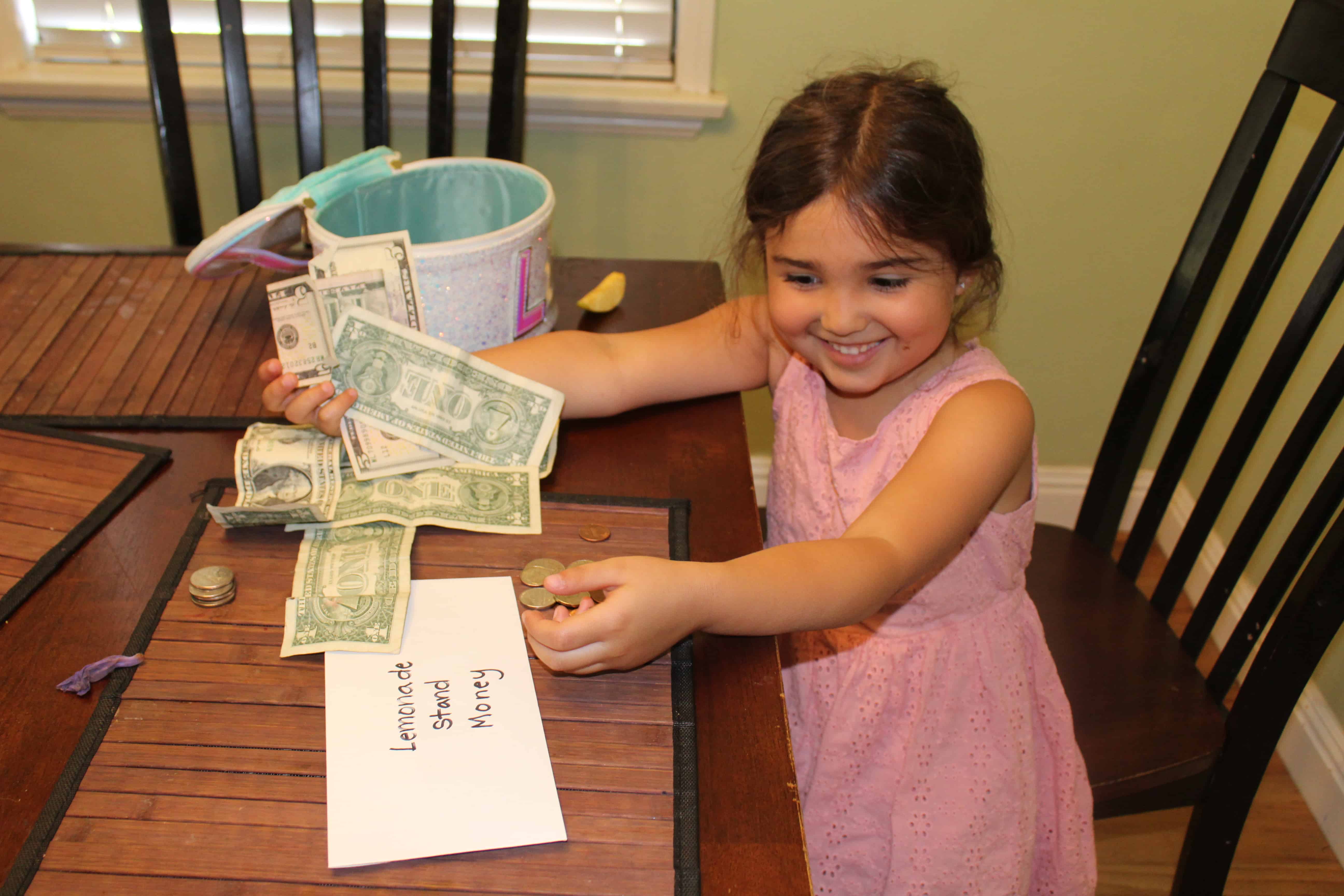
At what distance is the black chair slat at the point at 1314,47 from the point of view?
1.00 m

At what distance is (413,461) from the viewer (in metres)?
0.95

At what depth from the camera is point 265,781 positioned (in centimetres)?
64

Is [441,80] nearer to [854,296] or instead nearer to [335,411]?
[335,411]

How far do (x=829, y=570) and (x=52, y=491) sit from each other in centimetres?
68

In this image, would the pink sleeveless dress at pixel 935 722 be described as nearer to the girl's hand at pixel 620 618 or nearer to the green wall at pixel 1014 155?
the girl's hand at pixel 620 618

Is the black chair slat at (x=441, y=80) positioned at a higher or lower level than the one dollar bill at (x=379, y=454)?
higher

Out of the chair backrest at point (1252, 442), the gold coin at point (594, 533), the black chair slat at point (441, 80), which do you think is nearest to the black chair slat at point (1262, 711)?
the chair backrest at point (1252, 442)

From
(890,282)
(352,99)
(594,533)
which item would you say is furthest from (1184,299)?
(352,99)

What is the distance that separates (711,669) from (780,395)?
1.59 feet

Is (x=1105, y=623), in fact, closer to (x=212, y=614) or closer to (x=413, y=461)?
(x=413, y=461)

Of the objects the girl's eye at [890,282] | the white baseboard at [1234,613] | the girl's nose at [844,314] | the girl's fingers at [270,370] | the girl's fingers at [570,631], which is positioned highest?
the girl's eye at [890,282]

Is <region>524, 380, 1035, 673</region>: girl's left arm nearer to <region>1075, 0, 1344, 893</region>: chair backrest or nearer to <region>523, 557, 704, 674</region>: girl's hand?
<region>523, 557, 704, 674</region>: girl's hand

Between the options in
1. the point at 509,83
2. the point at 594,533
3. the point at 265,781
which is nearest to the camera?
the point at 265,781

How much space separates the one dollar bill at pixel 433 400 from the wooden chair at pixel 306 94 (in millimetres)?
477
